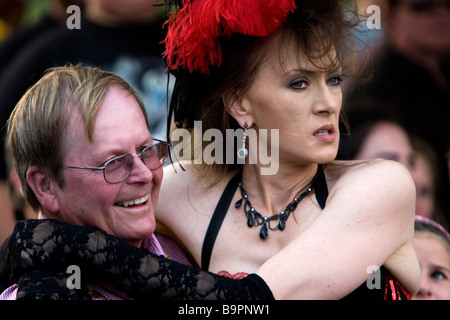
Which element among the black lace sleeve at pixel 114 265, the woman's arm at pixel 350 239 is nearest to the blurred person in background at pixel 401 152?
the woman's arm at pixel 350 239

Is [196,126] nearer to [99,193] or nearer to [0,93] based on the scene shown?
[99,193]

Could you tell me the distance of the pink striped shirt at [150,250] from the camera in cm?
252

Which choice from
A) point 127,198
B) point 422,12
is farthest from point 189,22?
point 422,12

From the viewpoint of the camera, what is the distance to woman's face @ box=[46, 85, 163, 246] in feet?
8.28

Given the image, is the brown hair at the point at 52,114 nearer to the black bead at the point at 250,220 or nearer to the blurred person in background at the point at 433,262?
the black bead at the point at 250,220

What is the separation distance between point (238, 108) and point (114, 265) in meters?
0.75

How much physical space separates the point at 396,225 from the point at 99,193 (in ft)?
3.24

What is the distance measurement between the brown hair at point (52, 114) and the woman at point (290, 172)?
13.8 inches

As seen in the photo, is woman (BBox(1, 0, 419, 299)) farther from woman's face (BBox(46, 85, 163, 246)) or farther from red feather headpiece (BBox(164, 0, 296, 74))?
woman's face (BBox(46, 85, 163, 246))

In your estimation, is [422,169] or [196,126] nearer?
[196,126]

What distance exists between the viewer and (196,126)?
9.86 ft

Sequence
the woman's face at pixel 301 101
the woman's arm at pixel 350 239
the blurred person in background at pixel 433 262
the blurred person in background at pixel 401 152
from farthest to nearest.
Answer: the blurred person in background at pixel 401 152
the blurred person in background at pixel 433 262
the woman's face at pixel 301 101
the woman's arm at pixel 350 239

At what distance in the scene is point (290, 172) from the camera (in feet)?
9.28

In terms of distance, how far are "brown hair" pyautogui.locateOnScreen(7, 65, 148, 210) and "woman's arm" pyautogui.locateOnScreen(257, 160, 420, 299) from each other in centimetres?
75
